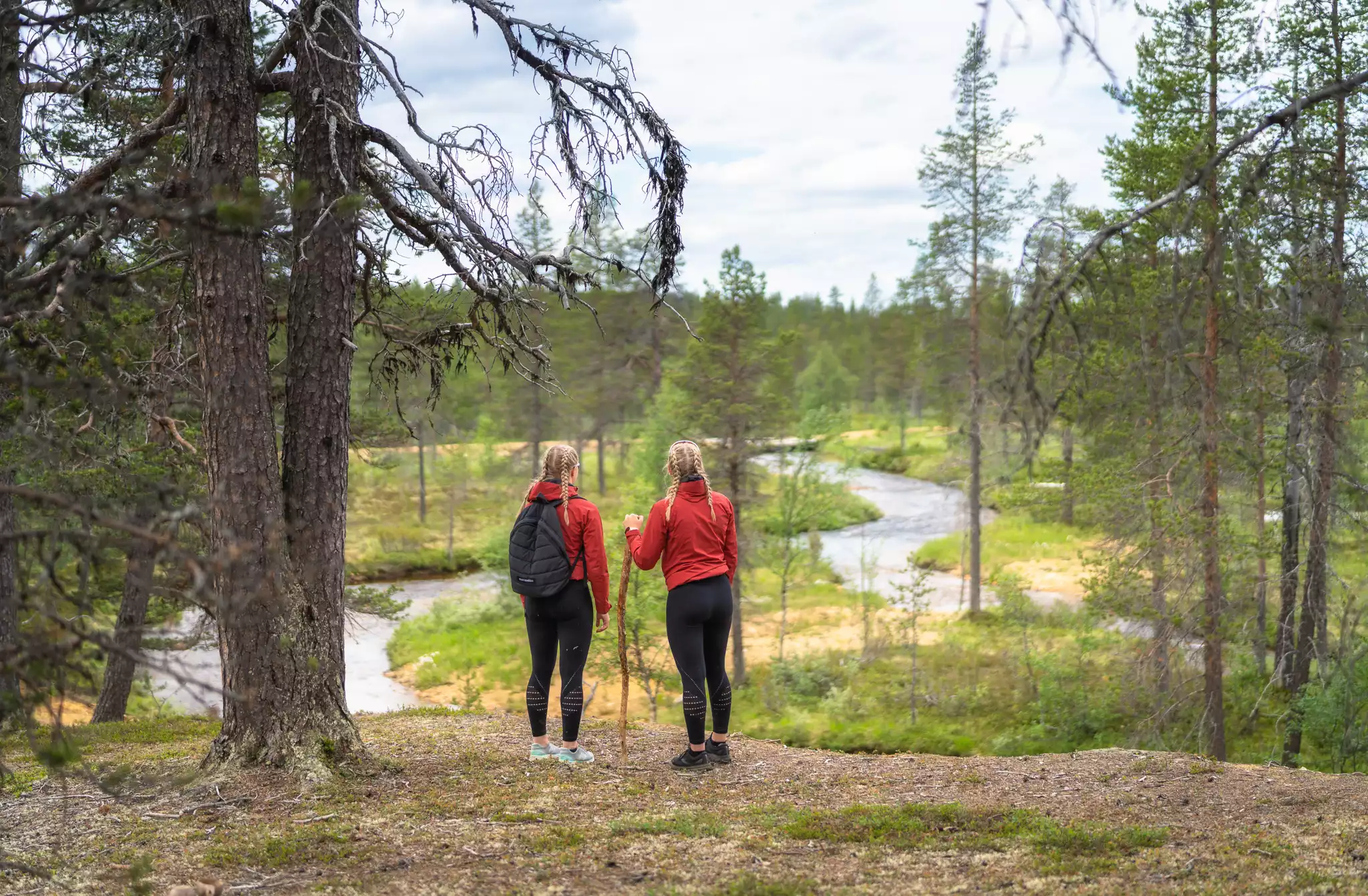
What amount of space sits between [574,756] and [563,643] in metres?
0.82

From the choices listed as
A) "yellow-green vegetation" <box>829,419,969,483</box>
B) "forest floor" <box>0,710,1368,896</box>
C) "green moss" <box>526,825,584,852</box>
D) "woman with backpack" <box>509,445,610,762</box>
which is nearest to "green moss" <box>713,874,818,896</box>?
"forest floor" <box>0,710,1368,896</box>

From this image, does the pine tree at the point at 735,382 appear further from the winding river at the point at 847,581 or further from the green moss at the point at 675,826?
the green moss at the point at 675,826

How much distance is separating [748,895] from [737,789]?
1899mm

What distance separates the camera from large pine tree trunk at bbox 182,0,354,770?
514cm

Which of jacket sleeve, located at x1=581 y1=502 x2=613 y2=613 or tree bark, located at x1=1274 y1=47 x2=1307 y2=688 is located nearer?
jacket sleeve, located at x1=581 y1=502 x2=613 y2=613

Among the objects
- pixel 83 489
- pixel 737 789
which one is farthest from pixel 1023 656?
pixel 83 489

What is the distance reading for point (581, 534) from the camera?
5.85 metres

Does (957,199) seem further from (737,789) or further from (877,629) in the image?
(737,789)

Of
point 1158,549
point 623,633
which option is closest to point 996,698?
point 1158,549

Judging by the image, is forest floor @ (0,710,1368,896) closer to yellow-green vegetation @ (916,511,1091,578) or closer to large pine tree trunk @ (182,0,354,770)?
large pine tree trunk @ (182,0,354,770)

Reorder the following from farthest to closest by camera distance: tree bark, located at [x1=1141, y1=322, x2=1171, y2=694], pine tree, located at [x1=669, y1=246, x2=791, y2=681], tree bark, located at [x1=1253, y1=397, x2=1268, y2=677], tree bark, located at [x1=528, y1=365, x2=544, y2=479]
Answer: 1. tree bark, located at [x1=528, y1=365, x2=544, y2=479]
2. pine tree, located at [x1=669, y1=246, x2=791, y2=681]
3. tree bark, located at [x1=1141, y1=322, x2=1171, y2=694]
4. tree bark, located at [x1=1253, y1=397, x2=1268, y2=677]

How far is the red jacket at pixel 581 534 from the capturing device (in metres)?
5.83

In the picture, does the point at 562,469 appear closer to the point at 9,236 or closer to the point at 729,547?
the point at 729,547

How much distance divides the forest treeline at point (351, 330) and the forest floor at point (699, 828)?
2.25 ft
